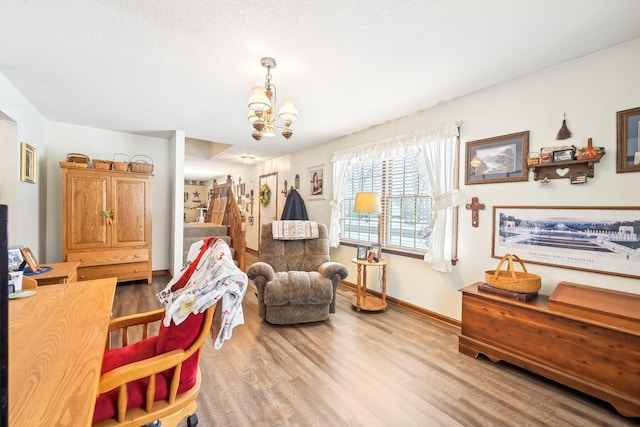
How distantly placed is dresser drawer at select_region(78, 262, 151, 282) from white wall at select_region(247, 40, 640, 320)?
3.66m

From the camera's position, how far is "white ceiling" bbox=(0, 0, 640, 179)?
1596mm

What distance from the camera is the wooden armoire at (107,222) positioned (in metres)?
3.61

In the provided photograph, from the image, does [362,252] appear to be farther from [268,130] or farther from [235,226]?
[235,226]

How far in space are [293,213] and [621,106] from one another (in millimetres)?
4096

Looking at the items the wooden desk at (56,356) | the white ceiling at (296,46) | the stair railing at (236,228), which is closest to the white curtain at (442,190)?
the white ceiling at (296,46)

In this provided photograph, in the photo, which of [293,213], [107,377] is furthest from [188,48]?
[293,213]

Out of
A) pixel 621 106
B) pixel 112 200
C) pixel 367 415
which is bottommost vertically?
pixel 367 415

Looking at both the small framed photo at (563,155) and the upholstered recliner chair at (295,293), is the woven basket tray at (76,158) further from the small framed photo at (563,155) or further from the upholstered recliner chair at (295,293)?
the small framed photo at (563,155)

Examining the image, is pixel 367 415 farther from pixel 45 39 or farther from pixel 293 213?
pixel 293 213

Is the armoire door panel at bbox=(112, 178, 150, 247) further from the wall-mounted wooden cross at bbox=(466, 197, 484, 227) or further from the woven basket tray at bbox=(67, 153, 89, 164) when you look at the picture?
the wall-mounted wooden cross at bbox=(466, 197, 484, 227)

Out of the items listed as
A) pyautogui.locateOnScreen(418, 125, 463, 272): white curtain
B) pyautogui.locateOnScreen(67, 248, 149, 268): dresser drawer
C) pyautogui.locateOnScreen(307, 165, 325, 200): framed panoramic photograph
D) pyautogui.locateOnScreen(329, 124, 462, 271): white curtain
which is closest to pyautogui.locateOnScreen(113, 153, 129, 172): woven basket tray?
Answer: pyautogui.locateOnScreen(67, 248, 149, 268): dresser drawer

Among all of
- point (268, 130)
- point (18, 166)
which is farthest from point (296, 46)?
point (18, 166)

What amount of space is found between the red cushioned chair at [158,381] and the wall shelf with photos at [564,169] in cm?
262

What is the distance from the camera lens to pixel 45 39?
190 cm
